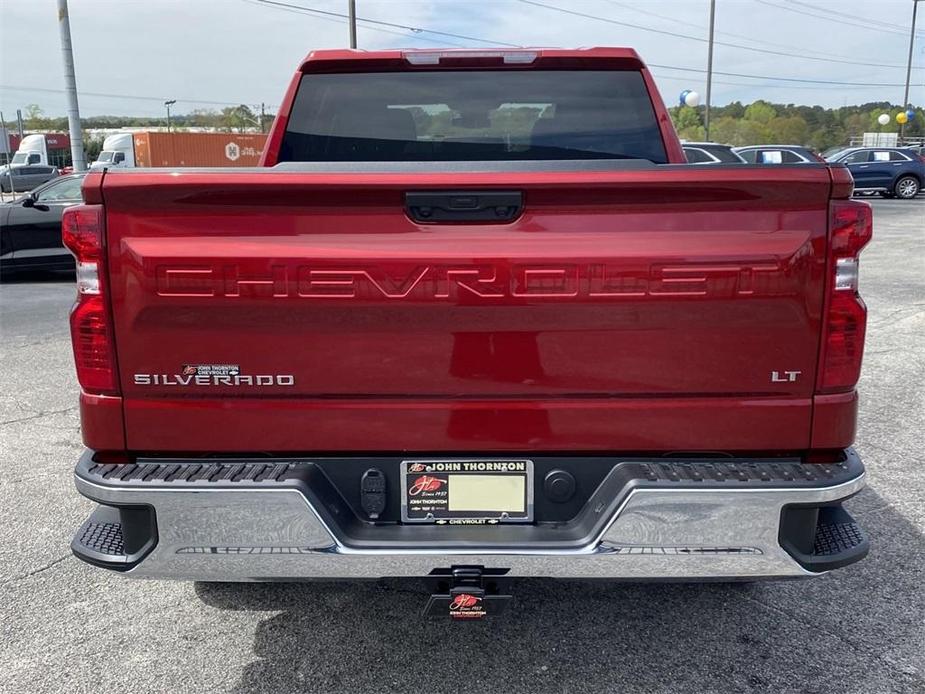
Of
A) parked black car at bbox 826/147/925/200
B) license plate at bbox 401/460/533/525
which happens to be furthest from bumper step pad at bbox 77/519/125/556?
parked black car at bbox 826/147/925/200

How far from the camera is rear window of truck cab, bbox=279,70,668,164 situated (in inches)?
140

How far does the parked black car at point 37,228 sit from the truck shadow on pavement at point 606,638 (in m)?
10.1

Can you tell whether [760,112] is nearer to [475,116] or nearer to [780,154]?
[780,154]

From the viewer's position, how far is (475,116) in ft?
12.1

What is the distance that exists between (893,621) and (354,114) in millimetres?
3019

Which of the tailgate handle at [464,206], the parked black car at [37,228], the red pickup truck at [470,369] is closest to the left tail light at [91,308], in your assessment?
the red pickup truck at [470,369]

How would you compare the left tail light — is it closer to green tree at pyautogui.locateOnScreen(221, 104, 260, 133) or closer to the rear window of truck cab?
the rear window of truck cab

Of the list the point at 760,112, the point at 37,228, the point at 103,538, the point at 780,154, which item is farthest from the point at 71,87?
the point at 760,112

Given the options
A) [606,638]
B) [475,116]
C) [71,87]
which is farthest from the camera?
[71,87]

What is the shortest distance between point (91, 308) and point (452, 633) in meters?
1.75

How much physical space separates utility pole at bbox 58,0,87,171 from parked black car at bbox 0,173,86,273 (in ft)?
26.8

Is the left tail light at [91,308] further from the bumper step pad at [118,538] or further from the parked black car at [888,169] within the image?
the parked black car at [888,169]

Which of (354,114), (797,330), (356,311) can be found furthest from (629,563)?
(354,114)

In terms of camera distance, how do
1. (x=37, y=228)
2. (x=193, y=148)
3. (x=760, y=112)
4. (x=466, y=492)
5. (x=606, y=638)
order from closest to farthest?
(x=466, y=492) → (x=606, y=638) → (x=37, y=228) → (x=193, y=148) → (x=760, y=112)
